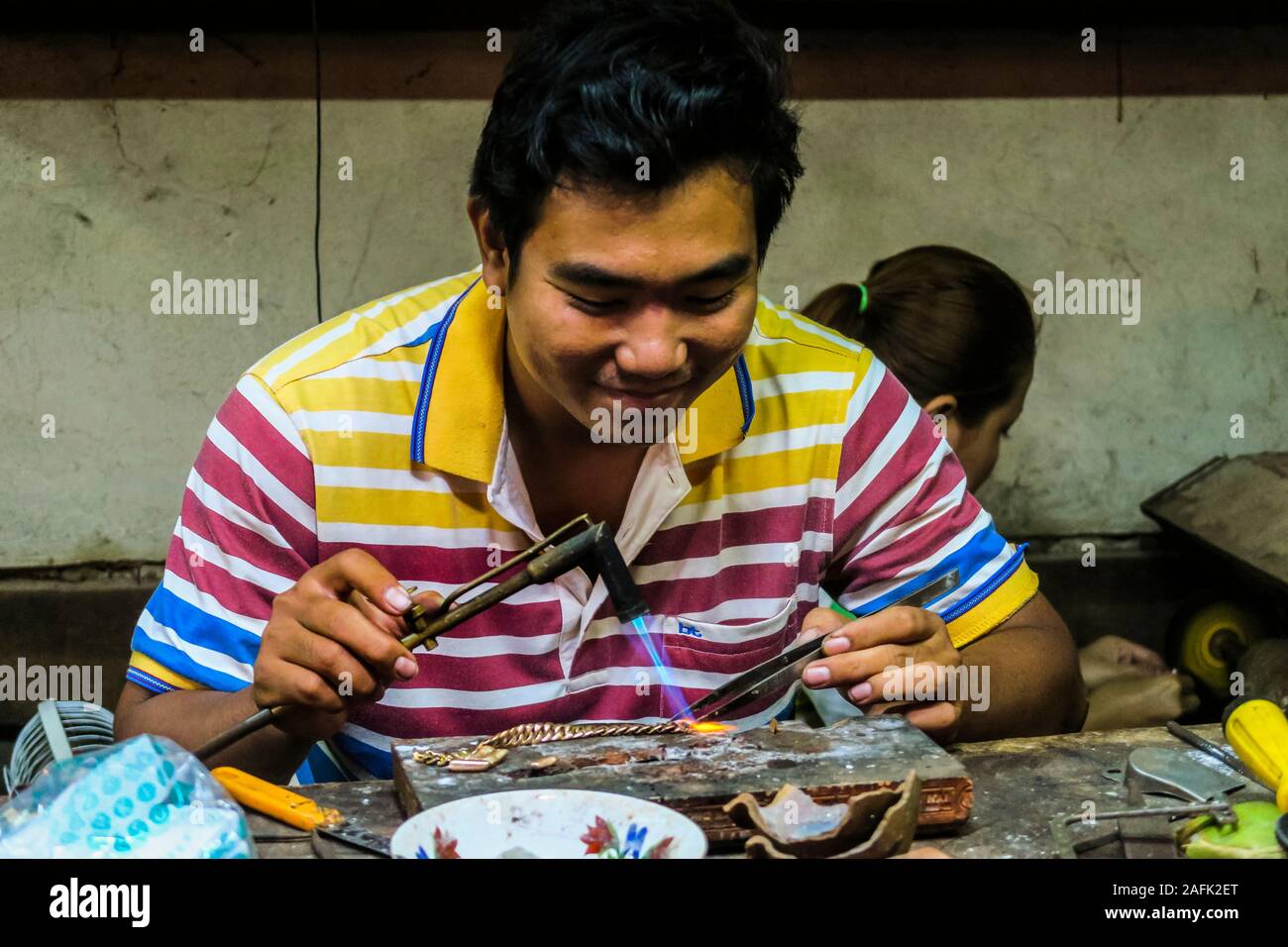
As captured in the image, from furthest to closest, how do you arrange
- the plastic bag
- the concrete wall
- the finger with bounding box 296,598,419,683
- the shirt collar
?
the concrete wall → the shirt collar → the finger with bounding box 296,598,419,683 → the plastic bag

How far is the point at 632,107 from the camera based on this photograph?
1694 mm

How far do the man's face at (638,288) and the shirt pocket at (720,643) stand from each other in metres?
0.43

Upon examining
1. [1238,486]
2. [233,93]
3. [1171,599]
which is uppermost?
[233,93]

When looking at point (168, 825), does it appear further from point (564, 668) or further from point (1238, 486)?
point (1238, 486)

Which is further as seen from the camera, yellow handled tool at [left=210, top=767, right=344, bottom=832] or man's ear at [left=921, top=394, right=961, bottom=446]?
man's ear at [left=921, top=394, right=961, bottom=446]

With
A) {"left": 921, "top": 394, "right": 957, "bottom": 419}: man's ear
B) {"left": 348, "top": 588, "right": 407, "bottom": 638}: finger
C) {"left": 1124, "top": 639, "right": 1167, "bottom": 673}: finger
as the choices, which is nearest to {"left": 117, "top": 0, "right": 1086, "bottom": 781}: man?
{"left": 348, "top": 588, "right": 407, "bottom": 638}: finger

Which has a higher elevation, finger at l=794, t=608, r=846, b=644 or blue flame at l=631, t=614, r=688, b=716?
finger at l=794, t=608, r=846, b=644

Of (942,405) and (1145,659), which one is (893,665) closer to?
(942,405)

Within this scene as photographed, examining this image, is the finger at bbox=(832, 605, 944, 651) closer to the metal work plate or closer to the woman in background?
the metal work plate

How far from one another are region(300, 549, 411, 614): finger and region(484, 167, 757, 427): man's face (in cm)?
34

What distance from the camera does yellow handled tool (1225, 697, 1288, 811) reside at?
1.50 meters

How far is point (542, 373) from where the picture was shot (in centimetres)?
184
